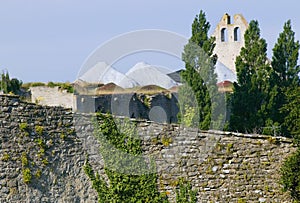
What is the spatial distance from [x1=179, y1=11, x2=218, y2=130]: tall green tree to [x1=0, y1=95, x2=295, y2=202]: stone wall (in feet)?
19.8

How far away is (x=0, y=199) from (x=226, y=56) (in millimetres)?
34822

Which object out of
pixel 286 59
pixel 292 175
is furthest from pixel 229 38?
pixel 292 175

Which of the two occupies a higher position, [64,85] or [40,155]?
[64,85]

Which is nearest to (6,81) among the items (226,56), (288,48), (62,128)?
(288,48)

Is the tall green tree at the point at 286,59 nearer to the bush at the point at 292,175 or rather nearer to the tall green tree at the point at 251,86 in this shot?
the tall green tree at the point at 251,86

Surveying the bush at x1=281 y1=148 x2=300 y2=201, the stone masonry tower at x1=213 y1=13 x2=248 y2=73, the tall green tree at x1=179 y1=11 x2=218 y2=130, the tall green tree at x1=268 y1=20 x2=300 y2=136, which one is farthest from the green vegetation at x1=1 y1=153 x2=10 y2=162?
the stone masonry tower at x1=213 y1=13 x2=248 y2=73

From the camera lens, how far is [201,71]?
73.3 ft

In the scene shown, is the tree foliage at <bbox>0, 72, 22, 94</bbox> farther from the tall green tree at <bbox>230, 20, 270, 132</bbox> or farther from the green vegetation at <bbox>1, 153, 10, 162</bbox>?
the green vegetation at <bbox>1, 153, 10, 162</bbox>

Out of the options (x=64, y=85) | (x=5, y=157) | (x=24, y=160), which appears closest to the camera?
(x=5, y=157)

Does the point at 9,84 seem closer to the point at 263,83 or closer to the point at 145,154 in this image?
the point at 263,83

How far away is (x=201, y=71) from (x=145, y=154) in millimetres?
8786

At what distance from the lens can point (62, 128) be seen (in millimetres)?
13664

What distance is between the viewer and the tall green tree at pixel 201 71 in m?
21.1

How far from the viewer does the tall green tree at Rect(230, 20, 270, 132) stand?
22734mm
